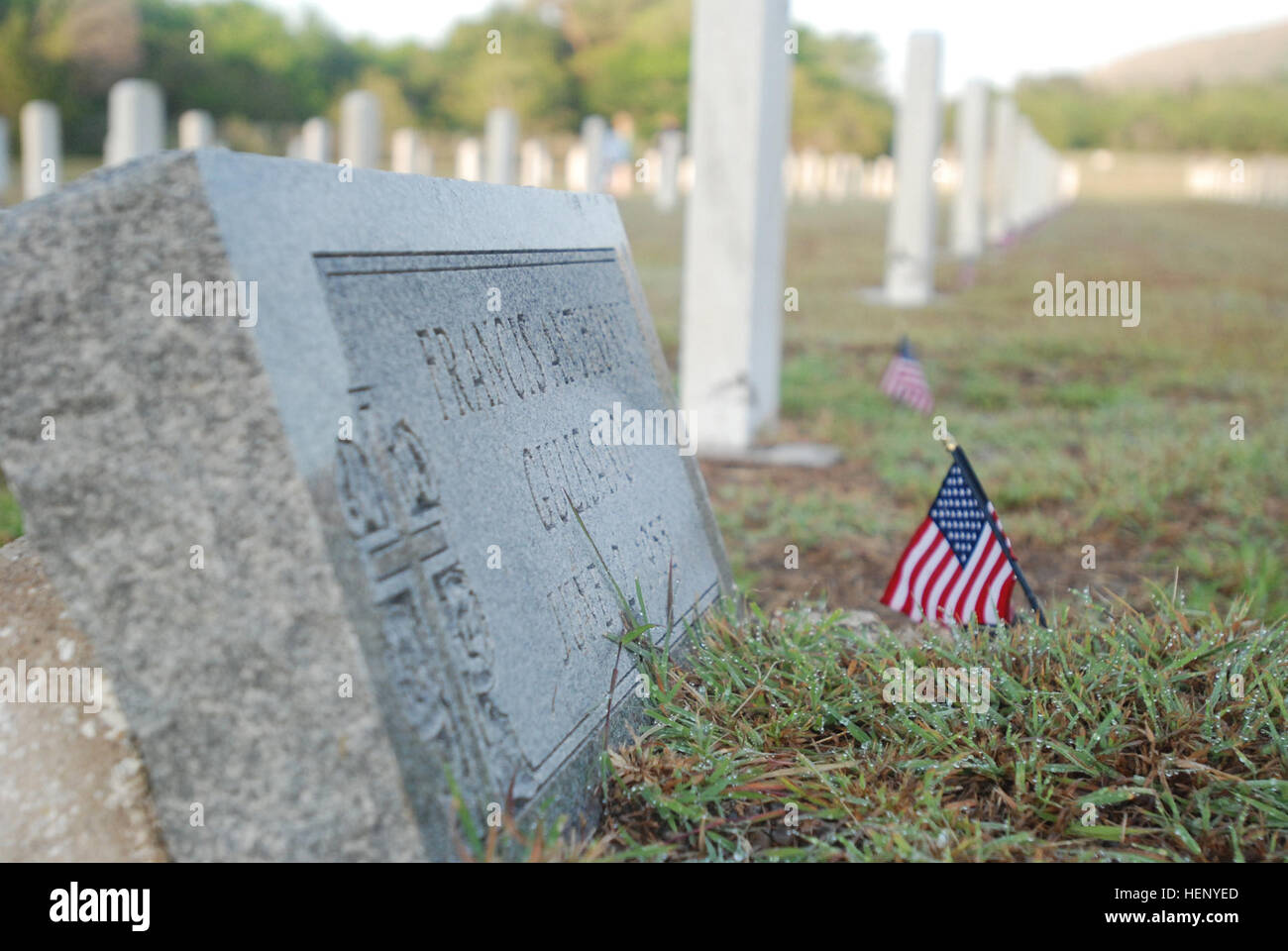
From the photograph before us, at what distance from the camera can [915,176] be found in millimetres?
12820

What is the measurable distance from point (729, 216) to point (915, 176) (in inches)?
284

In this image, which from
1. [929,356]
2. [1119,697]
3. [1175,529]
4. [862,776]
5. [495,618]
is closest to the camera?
[495,618]

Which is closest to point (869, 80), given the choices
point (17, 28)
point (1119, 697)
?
point (17, 28)

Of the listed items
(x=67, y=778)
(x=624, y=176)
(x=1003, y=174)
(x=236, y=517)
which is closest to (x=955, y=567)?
(x=236, y=517)

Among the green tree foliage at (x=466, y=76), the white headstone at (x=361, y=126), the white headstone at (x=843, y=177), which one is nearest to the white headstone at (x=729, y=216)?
the white headstone at (x=361, y=126)

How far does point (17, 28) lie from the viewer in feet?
104

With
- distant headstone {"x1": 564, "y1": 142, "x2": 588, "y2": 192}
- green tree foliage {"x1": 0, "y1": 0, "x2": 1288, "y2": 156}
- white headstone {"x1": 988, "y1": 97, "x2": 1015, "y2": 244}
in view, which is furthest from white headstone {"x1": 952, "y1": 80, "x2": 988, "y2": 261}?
distant headstone {"x1": 564, "y1": 142, "x2": 588, "y2": 192}

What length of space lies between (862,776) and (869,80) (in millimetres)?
90841

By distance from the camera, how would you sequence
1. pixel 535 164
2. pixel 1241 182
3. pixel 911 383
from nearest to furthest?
A: pixel 911 383 < pixel 535 164 < pixel 1241 182

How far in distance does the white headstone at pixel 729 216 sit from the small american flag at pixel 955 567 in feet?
10.3

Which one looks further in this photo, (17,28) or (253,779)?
(17,28)

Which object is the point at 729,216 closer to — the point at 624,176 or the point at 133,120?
the point at 133,120

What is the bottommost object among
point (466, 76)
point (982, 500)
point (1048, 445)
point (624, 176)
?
point (1048, 445)
